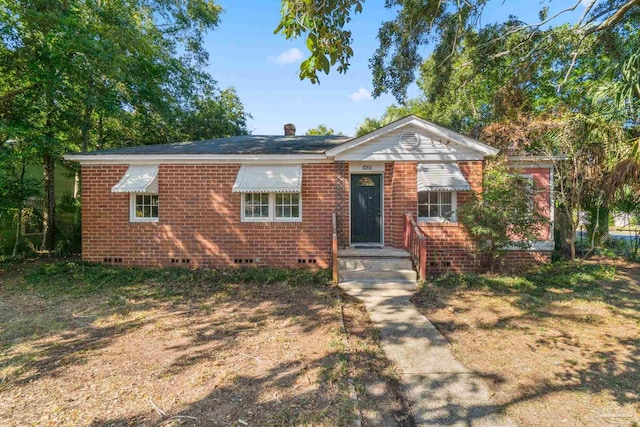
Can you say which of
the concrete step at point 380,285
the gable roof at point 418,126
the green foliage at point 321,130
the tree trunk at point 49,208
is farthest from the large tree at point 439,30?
the green foliage at point 321,130

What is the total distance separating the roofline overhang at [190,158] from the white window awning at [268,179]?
0.22m

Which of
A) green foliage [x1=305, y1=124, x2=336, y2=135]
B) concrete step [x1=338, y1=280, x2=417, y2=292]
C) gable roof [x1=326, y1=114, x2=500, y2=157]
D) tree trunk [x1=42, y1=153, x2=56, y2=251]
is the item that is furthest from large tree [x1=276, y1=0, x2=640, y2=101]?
green foliage [x1=305, y1=124, x2=336, y2=135]

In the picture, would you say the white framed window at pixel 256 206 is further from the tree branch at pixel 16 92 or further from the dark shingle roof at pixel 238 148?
the tree branch at pixel 16 92

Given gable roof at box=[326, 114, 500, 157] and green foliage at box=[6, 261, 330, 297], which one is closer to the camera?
green foliage at box=[6, 261, 330, 297]

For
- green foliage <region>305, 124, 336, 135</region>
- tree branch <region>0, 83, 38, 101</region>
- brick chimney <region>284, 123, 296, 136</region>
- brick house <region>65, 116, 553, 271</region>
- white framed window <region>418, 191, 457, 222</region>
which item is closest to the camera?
tree branch <region>0, 83, 38, 101</region>

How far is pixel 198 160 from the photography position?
9.08 metres

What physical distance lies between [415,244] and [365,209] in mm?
1928

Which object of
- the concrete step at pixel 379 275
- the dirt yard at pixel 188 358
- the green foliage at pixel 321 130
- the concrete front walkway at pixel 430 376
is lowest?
the concrete front walkway at pixel 430 376

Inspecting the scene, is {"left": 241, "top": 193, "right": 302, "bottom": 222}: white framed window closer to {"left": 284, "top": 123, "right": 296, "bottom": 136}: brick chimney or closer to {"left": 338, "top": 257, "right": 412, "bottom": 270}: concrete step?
{"left": 338, "top": 257, "right": 412, "bottom": 270}: concrete step

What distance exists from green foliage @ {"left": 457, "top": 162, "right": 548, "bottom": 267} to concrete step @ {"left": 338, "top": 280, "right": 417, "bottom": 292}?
2.25m

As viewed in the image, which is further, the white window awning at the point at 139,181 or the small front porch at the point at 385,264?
the white window awning at the point at 139,181

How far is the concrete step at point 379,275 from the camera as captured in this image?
25.4ft

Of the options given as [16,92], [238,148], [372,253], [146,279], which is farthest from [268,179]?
[16,92]

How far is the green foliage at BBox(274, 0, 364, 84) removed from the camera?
3615 mm
